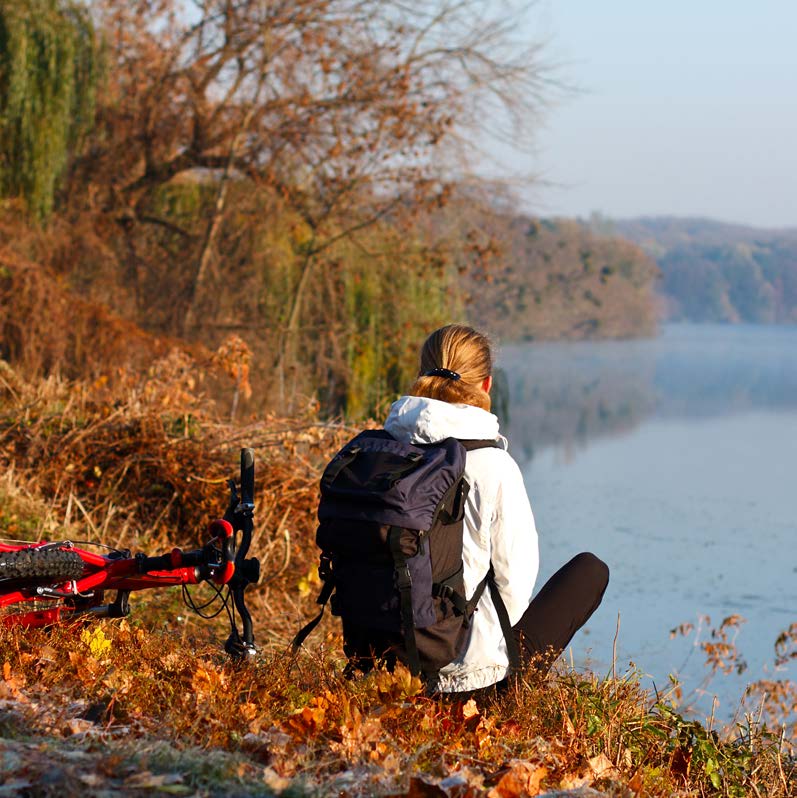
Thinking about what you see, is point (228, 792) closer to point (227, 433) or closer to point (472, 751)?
point (472, 751)

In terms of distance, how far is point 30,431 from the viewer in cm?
719

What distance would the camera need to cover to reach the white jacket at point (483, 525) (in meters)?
3.46

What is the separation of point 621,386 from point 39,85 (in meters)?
21.3

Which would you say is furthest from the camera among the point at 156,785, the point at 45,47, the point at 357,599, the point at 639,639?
the point at 45,47

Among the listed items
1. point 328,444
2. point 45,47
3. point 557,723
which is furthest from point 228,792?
point 45,47

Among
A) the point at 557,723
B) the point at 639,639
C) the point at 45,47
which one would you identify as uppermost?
the point at 45,47

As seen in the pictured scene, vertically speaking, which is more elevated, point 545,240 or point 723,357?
point 545,240

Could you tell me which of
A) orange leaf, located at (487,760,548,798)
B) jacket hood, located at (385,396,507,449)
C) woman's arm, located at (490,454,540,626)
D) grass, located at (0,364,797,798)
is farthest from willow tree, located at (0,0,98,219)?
orange leaf, located at (487,760,548,798)

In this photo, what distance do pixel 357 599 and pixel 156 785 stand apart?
0.91 metres

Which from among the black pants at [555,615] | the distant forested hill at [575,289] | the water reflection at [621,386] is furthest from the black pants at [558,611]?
the distant forested hill at [575,289]

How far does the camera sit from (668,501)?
14.7 metres

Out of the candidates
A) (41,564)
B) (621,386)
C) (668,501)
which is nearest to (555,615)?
(41,564)

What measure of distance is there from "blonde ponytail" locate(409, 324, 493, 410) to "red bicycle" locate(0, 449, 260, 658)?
2.10 ft

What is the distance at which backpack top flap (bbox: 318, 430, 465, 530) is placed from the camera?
3221mm
